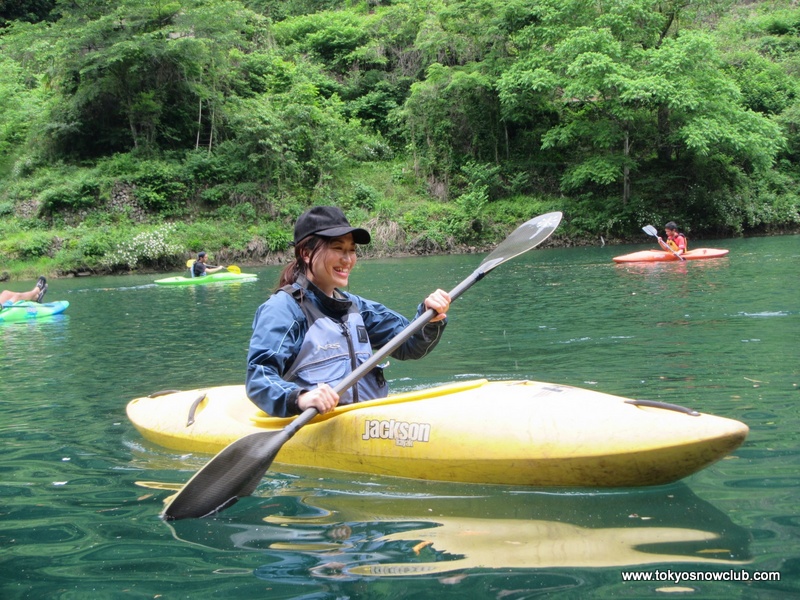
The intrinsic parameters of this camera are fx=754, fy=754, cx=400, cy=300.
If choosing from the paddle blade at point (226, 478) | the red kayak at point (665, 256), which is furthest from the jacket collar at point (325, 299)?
the red kayak at point (665, 256)

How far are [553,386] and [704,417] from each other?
25.9 inches

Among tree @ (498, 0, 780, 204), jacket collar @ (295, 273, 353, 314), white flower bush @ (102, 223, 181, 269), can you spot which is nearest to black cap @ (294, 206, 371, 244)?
jacket collar @ (295, 273, 353, 314)

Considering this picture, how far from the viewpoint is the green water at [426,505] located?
7.06 feet

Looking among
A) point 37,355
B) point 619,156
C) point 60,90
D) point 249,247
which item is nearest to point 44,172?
point 60,90

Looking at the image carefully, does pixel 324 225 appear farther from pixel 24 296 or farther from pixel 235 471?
pixel 24 296

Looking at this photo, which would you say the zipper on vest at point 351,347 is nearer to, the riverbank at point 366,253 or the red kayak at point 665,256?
the red kayak at point 665,256

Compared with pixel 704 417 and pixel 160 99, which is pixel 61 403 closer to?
pixel 704 417

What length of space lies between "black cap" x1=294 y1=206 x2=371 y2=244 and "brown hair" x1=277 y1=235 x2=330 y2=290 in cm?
3

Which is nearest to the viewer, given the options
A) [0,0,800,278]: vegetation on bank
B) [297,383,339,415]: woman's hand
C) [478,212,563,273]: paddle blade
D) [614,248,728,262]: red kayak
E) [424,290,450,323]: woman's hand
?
[297,383,339,415]: woman's hand

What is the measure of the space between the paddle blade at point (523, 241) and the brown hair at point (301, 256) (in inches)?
40.3

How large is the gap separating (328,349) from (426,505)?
0.86 metres

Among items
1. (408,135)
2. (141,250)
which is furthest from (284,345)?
(408,135)

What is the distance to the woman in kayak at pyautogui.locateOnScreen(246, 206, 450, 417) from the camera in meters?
3.15

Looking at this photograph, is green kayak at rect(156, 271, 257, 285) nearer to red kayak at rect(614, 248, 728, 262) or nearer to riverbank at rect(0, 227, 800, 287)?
riverbank at rect(0, 227, 800, 287)
